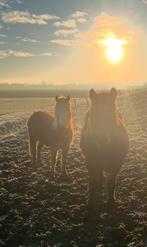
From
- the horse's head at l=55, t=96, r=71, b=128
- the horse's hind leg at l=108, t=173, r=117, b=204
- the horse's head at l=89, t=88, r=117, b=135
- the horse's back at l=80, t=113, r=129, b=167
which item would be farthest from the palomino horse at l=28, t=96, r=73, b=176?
the horse's head at l=89, t=88, r=117, b=135

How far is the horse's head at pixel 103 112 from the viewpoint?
698 centimetres

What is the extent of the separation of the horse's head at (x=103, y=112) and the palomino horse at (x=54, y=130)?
3.71 metres

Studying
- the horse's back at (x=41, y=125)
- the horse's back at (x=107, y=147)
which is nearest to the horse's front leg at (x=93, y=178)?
the horse's back at (x=107, y=147)

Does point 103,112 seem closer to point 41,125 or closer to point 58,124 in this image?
point 58,124

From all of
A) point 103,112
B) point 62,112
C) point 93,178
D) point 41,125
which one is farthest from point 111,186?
point 41,125

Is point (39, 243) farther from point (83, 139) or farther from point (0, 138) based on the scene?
point (0, 138)

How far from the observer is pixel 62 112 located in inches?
424

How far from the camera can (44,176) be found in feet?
37.5

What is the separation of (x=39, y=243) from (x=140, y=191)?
12.0 ft

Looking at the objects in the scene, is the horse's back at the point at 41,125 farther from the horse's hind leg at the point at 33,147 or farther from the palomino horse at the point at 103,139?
the palomino horse at the point at 103,139

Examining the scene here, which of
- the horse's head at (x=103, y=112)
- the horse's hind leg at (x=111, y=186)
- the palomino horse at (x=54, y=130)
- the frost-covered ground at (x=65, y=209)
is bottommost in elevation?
the frost-covered ground at (x=65, y=209)

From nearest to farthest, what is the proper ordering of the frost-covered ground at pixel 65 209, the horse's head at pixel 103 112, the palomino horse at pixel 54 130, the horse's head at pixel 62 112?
the frost-covered ground at pixel 65 209
the horse's head at pixel 103 112
the horse's head at pixel 62 112
the palomino horse at pixel 54 130

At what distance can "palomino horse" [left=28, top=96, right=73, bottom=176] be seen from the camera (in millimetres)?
10938

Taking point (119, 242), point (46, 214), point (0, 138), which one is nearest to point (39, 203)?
point (46, 214)
